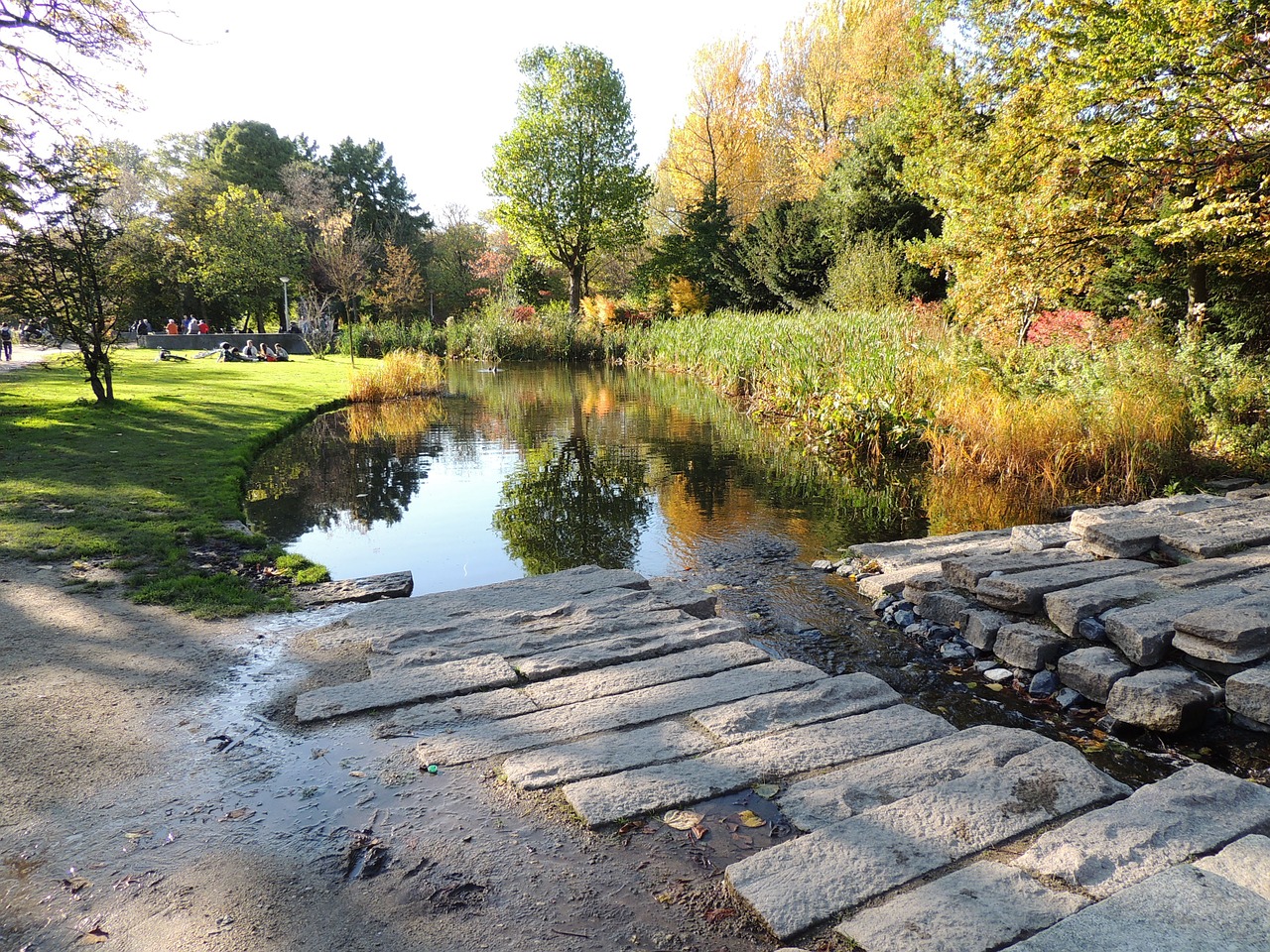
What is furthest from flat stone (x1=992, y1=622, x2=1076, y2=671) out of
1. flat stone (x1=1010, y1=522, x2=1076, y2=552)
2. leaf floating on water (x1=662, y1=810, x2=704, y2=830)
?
leaf floating on water (x1=662, y1=810, x2=704, y2=830)

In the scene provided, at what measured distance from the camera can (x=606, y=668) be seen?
3.57 meters

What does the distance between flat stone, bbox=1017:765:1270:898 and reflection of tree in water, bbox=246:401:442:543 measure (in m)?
6.13

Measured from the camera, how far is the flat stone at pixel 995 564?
455cm

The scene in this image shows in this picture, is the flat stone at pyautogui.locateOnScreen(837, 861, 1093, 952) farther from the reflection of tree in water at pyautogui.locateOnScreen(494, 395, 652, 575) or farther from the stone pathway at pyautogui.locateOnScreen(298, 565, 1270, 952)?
Answer: the reflection of tree in water at pyautogui.locateOnScreen(494, 395, 652, 575)

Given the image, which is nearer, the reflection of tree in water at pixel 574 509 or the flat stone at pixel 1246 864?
the flat stone at pixel 1246 864

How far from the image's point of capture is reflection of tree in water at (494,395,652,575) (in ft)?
20.6

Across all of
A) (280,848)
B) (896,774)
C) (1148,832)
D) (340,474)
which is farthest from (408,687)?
(340,474)

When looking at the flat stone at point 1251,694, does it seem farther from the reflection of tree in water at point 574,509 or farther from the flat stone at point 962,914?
the reflection of tree in water at point 574,509

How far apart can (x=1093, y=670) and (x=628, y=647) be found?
221cm

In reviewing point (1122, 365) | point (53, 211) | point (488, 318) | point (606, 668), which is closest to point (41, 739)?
point (606, 668)

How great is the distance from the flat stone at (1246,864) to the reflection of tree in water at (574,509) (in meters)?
4.26

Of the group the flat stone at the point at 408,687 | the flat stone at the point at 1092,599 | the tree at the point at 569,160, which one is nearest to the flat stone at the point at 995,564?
the flat stone at the point at 1092,599

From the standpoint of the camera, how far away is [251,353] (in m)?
24.2

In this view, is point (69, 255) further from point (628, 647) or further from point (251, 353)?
point (251, 353)
